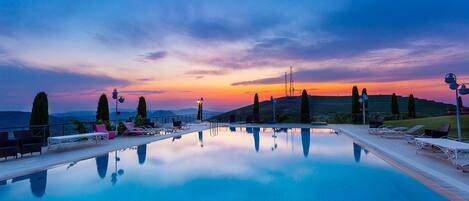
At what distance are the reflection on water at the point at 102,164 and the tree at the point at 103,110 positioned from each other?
6.30 meters

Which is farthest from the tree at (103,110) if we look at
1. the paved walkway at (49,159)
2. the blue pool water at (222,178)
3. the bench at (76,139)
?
the blue pool water at (222,178)

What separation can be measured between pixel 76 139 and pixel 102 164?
2.70 meters

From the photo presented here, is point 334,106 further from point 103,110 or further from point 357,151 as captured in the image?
point 357,151

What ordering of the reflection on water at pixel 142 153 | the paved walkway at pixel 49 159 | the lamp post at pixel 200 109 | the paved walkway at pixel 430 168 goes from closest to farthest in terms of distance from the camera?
the paved walkway at pixel 430 168 → the paved walkway at pixel 49 159 → the reflection on water at pixel 142 153 → the lamp post at pixel 200 109

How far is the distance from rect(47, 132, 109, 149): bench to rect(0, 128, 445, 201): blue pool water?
135 cm

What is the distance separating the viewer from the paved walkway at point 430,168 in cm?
499

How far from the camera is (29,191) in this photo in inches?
227

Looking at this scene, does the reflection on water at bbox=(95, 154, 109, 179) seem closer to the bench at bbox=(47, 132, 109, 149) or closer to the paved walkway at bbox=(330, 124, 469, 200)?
the bench at bbox=(47, 132, 109, 149)

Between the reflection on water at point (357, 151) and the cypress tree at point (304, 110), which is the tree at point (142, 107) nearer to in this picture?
the cypress tree at point (304, 110)

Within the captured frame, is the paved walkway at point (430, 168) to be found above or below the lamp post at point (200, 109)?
below

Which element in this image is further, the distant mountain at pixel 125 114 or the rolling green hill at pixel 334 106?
the rolling green hill at pixel 334 106

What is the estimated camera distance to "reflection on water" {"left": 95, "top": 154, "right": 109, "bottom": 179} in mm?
7307

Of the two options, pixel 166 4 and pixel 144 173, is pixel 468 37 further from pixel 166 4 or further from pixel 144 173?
pixel 144 173

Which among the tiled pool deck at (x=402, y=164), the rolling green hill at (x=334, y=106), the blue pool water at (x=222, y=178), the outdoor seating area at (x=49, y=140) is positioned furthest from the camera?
the rolling green hill at (x=334, y=106)
